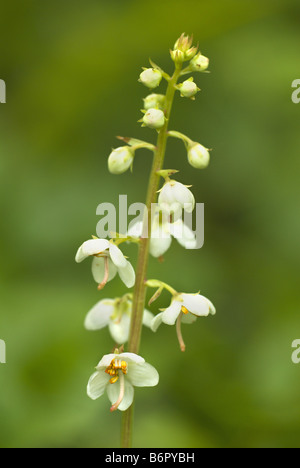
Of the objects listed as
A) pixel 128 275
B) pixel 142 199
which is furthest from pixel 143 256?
pixel 142 199

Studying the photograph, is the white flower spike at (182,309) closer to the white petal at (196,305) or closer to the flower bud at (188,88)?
the white petal at (196,305)

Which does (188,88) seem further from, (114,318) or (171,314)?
(114,318)

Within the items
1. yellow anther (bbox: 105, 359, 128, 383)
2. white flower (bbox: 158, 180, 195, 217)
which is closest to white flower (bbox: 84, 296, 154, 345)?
yellow anther (bbox: 105, 359, 128, 383)

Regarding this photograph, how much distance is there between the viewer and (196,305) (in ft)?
5.17

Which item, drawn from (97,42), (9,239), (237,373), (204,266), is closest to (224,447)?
(237,373)

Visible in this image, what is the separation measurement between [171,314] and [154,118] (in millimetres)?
494

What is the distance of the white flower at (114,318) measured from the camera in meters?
1.79

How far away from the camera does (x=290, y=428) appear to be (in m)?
2.39

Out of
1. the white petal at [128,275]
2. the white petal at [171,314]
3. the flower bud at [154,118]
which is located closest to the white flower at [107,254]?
the white petal at [128,275]

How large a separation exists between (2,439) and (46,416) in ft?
0.62

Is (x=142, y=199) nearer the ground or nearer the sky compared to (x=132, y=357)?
nearer the sky

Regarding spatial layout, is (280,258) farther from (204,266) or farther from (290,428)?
(290,428)

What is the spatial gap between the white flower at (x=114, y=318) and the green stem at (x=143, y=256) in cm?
21
